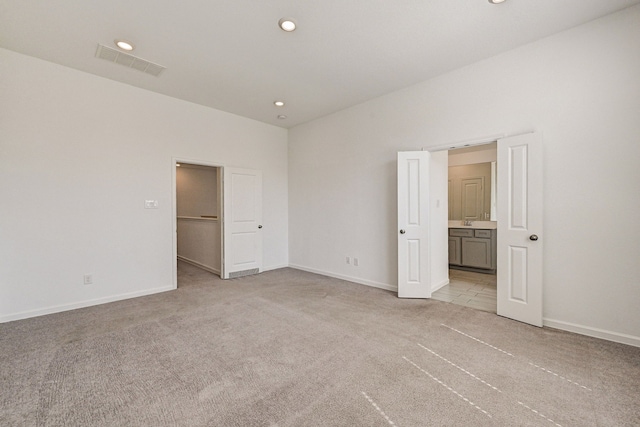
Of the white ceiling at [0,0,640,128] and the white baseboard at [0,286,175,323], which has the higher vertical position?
the white ceiling at [0,0,640,128]

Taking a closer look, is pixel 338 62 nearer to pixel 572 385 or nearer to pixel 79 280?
pixel 572 385

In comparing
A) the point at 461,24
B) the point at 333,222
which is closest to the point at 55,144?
the point at 333,222

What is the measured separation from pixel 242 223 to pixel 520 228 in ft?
14.7

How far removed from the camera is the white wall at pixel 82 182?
10.5 ft

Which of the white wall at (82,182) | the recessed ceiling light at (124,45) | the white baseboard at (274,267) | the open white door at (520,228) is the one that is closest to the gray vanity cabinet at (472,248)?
the open white door at (520,228)

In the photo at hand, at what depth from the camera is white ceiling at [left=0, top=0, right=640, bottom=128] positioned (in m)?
2.47

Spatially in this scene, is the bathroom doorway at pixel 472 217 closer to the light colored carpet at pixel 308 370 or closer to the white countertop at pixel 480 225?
the white countertop at pixel 480 225

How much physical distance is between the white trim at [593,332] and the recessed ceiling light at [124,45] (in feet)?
18.3

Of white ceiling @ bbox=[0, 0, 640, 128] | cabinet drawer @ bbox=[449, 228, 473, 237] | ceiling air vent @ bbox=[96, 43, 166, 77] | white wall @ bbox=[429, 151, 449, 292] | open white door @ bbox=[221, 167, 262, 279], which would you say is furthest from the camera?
cabinet drawer @ bbox=[449, 228, 473, 237]

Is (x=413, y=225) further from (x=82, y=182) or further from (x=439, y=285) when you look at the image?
(x=82, y=182)

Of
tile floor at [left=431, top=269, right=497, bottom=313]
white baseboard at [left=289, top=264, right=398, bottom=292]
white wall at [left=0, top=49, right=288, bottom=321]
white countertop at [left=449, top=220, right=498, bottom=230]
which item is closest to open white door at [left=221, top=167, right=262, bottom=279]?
white wall at [left=0, top=49, right=288, bottom=321]

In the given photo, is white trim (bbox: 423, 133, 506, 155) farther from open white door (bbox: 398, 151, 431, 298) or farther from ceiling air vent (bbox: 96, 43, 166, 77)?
ceiling air vent (bbox: 96, 43, 166, 77)

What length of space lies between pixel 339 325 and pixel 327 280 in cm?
198

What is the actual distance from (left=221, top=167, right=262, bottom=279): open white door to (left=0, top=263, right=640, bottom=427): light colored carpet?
1.81 m
